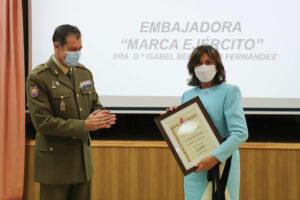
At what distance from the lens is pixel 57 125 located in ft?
4.81

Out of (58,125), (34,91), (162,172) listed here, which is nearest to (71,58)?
(34,91)

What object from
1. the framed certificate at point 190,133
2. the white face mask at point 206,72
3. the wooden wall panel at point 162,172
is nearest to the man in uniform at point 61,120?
the framed certificate at point 190,133

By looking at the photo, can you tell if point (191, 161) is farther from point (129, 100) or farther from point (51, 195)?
point (129, 100)

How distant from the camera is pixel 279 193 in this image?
254 cm

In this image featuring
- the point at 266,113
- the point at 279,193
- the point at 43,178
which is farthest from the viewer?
the point at 266,113

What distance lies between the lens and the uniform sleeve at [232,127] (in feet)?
4.51

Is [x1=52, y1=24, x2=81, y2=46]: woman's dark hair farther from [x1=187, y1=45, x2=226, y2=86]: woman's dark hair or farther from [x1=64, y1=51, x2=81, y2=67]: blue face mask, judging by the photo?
[x1=187, y1=45, x2=226, y2=86]: woman's dark hair

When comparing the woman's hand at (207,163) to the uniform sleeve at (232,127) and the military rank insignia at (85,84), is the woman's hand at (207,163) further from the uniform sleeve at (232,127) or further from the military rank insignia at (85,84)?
the military rank insignia at (85,84)

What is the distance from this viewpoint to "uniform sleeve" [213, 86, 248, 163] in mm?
1376

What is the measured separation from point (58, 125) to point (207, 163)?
0.72 meters

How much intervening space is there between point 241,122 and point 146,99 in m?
1.49

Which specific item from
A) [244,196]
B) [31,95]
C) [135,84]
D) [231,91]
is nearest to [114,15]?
[135,84]

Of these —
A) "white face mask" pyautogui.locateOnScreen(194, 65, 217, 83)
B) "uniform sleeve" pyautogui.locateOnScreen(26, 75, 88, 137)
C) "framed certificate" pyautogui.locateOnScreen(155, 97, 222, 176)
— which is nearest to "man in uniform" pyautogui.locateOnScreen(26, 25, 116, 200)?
"uniform sleeve" pyautogui.locateOnScreen(26, 75, 88, 137)

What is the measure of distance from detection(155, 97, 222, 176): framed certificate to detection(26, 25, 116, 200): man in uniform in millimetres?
318
